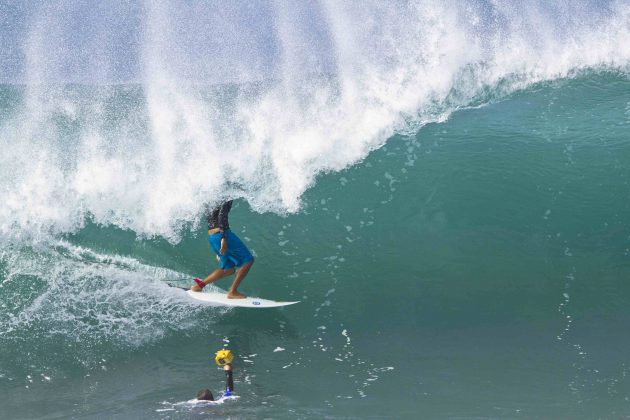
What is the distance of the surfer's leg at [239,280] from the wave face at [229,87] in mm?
741

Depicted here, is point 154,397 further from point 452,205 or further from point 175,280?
point 452,205

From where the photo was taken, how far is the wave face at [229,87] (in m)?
8.98

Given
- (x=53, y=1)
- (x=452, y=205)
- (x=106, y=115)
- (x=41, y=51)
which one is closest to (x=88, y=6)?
(x=53, y=1)

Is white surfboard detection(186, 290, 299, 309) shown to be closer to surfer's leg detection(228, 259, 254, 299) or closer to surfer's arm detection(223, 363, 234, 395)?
surfer's leg detection(228, 259, 254, 299)

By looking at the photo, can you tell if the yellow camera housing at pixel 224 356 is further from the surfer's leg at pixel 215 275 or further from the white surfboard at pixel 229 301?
the surfer's leg at pixel 215 275

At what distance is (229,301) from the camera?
294 inches

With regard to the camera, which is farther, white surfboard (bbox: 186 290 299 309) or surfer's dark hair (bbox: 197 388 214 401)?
white surfboard (bbox: 186 290 299 309)

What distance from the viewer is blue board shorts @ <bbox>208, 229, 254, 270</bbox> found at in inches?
287

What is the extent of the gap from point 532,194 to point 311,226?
8.77 ft

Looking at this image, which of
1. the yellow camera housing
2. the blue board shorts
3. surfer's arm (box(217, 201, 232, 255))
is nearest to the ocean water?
the yellow camera housing

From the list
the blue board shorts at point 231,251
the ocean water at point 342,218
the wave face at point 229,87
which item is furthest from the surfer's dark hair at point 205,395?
the wave face at point 229,87

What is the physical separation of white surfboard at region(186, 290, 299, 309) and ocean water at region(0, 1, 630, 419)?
96 millimetres

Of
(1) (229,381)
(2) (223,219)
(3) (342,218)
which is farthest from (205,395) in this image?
(3) (342,218)

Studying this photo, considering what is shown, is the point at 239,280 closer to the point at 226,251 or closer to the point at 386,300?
the point at 226,251
